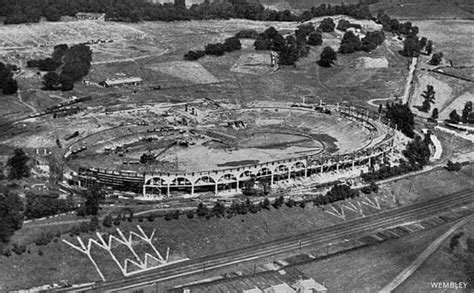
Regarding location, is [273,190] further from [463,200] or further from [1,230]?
[1,230]

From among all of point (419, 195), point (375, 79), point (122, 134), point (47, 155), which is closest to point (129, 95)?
point (122, 134)

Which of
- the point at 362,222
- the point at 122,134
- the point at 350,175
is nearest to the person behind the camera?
the point at 362,222

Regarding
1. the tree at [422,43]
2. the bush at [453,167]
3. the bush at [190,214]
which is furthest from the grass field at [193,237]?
the tree at [422,43]

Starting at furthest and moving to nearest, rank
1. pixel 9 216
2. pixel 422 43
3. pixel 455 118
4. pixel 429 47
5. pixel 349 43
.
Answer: pixel 422 43, pixel 429 47, pixel 349 43, pixel 455 118, pixel 9 216

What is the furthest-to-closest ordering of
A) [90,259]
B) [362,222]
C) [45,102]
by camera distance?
[45,102]
[362,222]
[90,259]

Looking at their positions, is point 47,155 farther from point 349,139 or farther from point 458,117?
point 458,117

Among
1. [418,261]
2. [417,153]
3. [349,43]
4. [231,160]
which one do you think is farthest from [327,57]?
[418,261]

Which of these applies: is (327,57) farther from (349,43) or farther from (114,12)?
(114,12)

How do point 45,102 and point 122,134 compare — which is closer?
point 122,134
